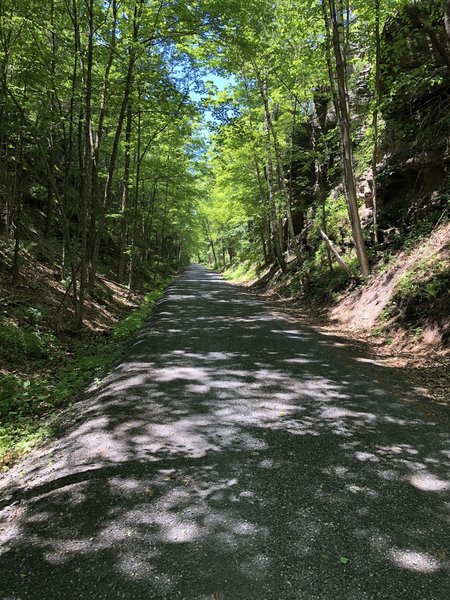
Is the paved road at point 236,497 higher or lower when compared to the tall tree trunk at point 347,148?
lower

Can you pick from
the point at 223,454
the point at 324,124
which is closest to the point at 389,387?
the point at 223,454

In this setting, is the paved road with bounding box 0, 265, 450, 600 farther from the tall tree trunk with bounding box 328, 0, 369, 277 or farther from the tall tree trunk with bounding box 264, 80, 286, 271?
the tall tree trunk with bounding box 264, 80, 286, 271

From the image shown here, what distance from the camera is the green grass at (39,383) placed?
476 centimetres

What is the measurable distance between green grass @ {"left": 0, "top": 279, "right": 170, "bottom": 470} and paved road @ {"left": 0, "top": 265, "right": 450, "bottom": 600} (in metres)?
0.40

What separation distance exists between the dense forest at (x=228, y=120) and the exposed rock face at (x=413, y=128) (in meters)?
0.05

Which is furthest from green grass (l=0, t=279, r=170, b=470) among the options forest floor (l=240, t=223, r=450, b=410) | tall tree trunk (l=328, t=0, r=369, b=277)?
tall tree trunk (l=328, t=0, r=369, b=277)

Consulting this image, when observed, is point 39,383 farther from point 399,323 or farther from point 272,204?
point 272,204

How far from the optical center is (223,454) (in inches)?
156

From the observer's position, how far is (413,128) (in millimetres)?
11695

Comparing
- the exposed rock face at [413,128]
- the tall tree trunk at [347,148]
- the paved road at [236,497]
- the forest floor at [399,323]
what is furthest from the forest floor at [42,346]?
the exposed rock face at [413,128]

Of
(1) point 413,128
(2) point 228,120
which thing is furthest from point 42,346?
(2) point 228,120

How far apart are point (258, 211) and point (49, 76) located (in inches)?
636

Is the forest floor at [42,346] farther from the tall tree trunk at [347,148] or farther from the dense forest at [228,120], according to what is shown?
the tall tree trunk at [347,148]

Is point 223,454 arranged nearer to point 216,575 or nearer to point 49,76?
point 216,575
